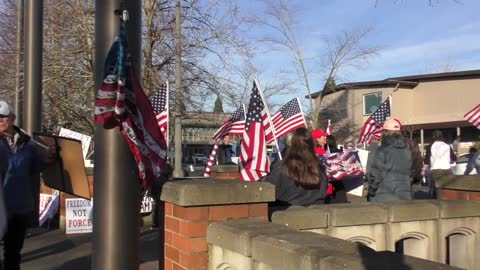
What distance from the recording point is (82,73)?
1552cm

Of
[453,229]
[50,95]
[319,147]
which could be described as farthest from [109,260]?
[50,95]

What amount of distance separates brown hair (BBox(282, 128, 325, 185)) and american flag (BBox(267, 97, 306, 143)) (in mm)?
3954

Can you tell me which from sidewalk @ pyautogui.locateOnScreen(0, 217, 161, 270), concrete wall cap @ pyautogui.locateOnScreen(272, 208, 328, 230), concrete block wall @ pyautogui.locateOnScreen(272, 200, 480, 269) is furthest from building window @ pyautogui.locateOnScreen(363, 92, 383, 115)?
concrete wall cap @ pyautogui.locateOnScreen(272, 208, 328, 230)

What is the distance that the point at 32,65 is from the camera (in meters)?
7.32

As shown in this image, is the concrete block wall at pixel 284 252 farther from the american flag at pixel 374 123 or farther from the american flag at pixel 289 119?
the american flag at pixel 374 123

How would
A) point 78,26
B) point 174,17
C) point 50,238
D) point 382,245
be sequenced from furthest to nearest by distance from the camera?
point 174,17 → point 78,26 → point 50,238 → point 382,245

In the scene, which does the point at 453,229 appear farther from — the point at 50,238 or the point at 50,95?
the point at 50,95

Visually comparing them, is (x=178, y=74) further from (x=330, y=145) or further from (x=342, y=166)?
(x=342, y=166)

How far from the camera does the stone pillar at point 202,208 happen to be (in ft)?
11.9


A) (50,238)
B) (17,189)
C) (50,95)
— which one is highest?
(50,95)

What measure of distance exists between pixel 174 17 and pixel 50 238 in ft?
27.7

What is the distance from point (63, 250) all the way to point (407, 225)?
218 inches

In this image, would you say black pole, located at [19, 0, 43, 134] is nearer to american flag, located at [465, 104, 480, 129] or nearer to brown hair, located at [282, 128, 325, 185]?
brown hair, located at [282, 128, 325, 185]

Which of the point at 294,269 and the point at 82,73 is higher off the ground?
the point at 82,73
